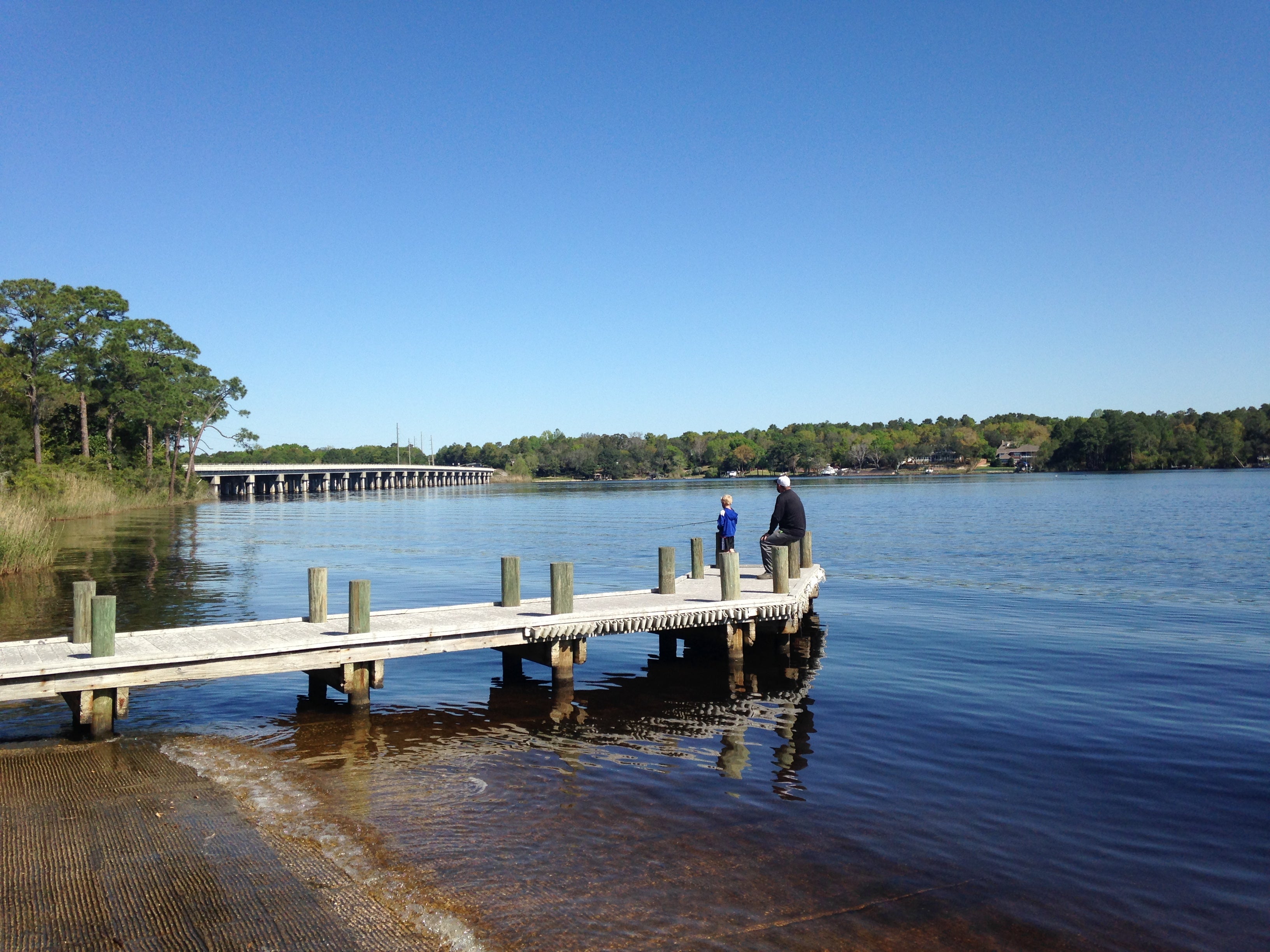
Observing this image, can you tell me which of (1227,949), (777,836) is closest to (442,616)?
(777,836)

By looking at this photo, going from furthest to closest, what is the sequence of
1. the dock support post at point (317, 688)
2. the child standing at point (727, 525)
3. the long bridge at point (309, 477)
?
the long bridge at point (309, 477)
the child standing at point (727, 525)
the dock support post at point (317, 688)

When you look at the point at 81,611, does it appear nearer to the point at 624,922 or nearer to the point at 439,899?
the point at 439,899

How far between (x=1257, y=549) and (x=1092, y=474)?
129m

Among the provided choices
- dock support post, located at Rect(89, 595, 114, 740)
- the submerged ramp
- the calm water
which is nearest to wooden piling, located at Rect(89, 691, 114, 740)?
dock support post, located at Rect(89, 595, 114, 740)

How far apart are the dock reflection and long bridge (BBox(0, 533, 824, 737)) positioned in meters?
0.43

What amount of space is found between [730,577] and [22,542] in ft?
75.0

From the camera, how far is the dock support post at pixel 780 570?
55.2ft

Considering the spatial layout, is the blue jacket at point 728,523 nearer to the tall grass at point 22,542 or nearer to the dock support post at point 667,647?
the dock support post at point 667,647

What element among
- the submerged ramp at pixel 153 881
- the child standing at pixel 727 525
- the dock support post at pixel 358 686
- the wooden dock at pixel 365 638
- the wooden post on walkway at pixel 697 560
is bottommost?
the submerged ramp at pixel 153 881

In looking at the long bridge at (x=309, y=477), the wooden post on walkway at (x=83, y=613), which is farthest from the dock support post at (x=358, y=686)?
the long bridge at (x=309, y=477)

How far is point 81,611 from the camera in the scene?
1162 centimetres

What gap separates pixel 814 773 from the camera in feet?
34.2

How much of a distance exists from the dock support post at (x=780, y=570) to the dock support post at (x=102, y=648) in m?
10.6

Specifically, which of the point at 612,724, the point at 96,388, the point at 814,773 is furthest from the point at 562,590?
the point at 96,388
